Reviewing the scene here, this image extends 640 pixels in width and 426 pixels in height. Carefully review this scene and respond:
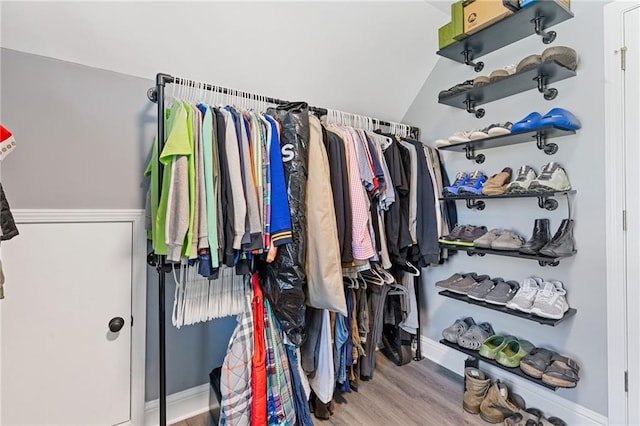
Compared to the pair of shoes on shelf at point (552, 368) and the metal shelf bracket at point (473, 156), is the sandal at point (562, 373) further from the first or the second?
the metal shelf bracket at point (473, 156)

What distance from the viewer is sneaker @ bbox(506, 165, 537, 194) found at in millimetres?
1626

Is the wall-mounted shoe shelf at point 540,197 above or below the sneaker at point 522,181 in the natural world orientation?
below

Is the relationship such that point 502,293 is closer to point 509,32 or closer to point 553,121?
point 553,121

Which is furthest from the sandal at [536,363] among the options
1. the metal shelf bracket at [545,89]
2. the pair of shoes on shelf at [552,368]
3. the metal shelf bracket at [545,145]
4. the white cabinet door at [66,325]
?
the white cabinet door at [66,325]

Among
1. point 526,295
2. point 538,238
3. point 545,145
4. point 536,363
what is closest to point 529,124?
point 545,145

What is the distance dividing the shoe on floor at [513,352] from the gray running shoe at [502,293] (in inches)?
11.4

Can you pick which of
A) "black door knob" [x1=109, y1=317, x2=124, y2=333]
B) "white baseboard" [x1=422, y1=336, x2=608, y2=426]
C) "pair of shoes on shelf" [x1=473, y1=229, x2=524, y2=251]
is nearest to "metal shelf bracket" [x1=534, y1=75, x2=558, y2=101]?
"pair of shoes on shelf" [x1=473, y1=229, x2=524, y2=251]

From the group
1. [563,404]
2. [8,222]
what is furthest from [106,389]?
[563,404]

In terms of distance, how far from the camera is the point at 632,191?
1415 mm

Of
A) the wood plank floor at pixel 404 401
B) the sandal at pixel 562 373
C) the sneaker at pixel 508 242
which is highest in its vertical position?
the sneaker at pixel 508 242

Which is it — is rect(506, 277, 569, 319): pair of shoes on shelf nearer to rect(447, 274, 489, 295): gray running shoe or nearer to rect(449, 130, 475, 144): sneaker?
rect(447, 274, 489, 295): gray running shoe

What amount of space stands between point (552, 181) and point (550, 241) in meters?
0.32

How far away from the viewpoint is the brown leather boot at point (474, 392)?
1750 millimetres

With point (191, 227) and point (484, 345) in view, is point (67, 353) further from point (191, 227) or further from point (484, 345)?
point (484, 345)
